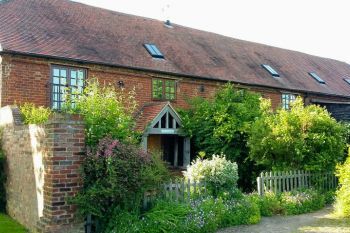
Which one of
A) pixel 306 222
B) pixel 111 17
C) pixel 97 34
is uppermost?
pixel 111 17

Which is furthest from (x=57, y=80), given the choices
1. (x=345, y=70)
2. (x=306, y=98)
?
(x=345, y=70)

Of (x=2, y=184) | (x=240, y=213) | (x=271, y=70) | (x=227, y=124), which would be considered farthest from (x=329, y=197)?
(x=271, y=70)

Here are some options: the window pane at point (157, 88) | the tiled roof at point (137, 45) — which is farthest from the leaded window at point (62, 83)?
the window pane at point (157, 88)

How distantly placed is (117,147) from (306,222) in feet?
18.0

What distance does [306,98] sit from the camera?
24.9 metres

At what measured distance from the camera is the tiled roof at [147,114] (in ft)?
53.3

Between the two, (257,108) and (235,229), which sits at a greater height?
(257,108)

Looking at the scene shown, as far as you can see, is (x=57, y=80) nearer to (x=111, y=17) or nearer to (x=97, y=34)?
(x=97, y=34)

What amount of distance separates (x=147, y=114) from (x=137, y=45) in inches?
169

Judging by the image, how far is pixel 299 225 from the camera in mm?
9930

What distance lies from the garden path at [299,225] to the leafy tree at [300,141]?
2408mm

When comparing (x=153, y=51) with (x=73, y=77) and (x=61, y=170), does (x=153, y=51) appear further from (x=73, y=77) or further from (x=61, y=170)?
(x=61, y=170)

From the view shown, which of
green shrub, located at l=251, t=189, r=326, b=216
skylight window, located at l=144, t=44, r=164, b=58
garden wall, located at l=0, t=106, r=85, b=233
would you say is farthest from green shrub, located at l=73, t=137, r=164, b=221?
skylight window, located at l=144, t=44, r=164, b=58

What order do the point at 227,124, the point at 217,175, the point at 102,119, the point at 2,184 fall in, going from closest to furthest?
the point at 102,119
the point at 217,175
the point at 2,184
the point at 227,124
